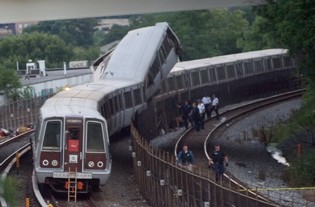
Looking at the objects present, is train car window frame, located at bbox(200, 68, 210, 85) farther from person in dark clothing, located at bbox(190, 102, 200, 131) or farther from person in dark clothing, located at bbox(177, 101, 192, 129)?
person in dark clothing, located at bbox(190, 102, 200, 131)

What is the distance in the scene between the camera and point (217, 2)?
3816 centimetres

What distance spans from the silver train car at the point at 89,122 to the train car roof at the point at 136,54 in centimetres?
3

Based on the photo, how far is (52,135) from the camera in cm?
2667

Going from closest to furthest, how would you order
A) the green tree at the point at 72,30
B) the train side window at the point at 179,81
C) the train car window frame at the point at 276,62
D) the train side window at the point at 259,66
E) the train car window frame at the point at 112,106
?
the train car window frame at the point at 112,106 < the train side window at the point at 179,81 < the train side window at the point at 259,66 < the train car window frame at the point at 276,62 < the green tree at the point at 72,30

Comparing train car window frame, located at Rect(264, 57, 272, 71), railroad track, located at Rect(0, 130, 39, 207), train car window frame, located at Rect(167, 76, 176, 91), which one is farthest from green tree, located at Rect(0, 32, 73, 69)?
railroad track, located at Rect(0, 130, 39, 207)

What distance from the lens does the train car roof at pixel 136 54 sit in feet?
127

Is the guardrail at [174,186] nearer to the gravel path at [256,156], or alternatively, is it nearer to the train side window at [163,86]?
the gravel path at [256,156]

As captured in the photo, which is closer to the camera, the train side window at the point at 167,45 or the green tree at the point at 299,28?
the green tree at the point at 299,28

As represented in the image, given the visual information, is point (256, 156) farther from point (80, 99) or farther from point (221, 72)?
point (221, 72)

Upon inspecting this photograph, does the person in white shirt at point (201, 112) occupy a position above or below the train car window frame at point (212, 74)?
below

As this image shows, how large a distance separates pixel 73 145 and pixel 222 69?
976 inches

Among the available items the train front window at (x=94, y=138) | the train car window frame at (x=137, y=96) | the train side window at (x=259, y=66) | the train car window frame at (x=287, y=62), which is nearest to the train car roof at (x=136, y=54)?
the train car window frame at (x=137, y=96)

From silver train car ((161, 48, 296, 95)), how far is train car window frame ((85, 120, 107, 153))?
16640mm

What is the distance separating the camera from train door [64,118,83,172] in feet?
86.8
